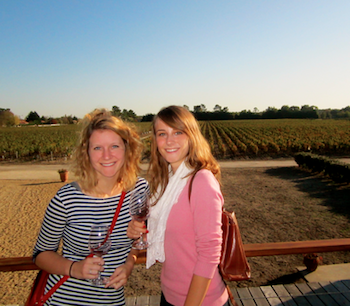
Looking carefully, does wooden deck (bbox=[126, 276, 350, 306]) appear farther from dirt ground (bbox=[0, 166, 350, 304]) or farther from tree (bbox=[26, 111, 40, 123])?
tree (bbox=[26, 111, 40, 123])

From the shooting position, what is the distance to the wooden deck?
2613 millimetres

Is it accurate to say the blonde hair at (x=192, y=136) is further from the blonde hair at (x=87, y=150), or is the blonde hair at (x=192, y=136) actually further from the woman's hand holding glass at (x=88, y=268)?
the woman's hand holding glass at (x=88, y=268)

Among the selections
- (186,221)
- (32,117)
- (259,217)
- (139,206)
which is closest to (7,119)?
(32,117)

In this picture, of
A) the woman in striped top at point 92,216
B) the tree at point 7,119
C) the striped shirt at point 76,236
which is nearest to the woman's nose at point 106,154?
the woman in striped top at point 92,216

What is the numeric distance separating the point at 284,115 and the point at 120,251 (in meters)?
109

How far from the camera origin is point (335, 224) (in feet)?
23.7

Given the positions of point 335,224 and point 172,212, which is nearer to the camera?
point 172,212

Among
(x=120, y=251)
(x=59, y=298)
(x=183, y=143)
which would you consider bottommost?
(x=59, y=298)

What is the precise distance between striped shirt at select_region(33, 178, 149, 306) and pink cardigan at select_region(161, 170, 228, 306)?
0.32 metres

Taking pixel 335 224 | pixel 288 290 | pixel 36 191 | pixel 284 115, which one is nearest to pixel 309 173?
pixel 335 224

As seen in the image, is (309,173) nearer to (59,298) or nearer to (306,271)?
(306,271)

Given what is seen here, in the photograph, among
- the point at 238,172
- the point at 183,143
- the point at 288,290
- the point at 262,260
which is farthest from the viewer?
the point at 238,172

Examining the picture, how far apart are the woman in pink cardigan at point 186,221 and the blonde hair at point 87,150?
19cm

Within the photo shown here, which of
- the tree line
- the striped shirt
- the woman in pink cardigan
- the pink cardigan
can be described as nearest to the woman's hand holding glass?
the striped shirt
